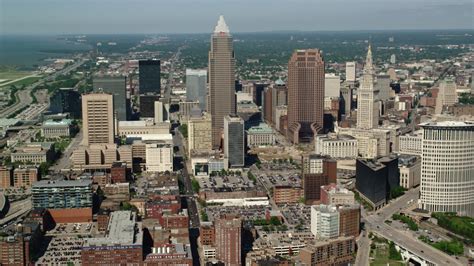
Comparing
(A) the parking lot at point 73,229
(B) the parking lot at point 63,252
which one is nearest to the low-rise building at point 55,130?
(A) the parking lot at point 73,229

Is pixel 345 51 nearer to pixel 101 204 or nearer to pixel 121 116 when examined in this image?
pixel 121 116

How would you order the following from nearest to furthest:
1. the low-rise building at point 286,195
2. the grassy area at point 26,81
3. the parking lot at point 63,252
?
the parking lot at point 63,252
the low-rise building at point 286,195
the grassy area at point 26,81

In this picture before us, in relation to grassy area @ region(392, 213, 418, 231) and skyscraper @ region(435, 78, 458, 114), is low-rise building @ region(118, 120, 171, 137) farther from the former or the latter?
grassy area @ region(392, 213, 418, 231)

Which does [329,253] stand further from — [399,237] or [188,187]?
[188,187]

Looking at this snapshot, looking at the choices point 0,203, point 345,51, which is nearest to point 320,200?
point 0,203

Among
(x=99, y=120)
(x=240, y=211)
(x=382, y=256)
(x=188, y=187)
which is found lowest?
(x=382, y=256)

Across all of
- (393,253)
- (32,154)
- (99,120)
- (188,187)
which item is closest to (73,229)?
(188,187)

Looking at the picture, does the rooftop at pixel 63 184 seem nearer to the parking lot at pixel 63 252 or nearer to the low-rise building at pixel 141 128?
the parking lot at pixel 63 252
